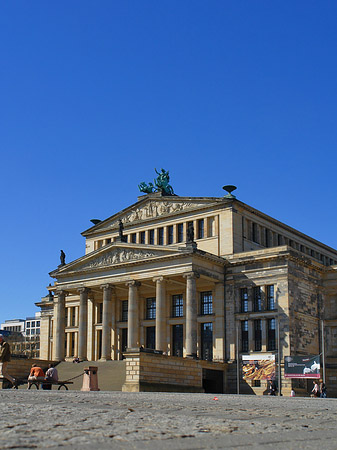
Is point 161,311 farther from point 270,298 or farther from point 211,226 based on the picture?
point 211,226

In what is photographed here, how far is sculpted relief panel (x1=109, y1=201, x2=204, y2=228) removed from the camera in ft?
222

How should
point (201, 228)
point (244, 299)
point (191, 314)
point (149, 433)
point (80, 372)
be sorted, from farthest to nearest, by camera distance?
1. point (201, 228)
2. point (244, 299)
3. point (80, 372)
4. point (191, 314)
5. point (149, 433)

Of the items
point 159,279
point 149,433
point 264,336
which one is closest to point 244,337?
point 264,336

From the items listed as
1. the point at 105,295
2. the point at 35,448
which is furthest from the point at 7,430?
the point at 105,295

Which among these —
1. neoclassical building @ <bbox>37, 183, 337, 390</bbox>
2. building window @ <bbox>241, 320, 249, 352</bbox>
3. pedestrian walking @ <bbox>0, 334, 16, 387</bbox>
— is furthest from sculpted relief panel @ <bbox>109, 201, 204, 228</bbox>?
pedestrian walking @ <bbox>0, 334, 16, 387</bbox>

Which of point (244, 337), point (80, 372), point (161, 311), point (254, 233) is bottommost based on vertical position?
point (80, 372)

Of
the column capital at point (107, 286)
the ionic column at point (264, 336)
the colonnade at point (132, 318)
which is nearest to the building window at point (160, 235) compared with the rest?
the colonnade at point (132, 318)

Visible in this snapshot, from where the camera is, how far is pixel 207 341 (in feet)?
206

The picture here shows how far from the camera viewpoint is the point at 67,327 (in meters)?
77.1

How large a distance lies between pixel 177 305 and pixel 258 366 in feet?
38.0

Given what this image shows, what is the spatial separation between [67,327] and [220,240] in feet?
79.2

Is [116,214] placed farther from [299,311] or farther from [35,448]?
[35,448]

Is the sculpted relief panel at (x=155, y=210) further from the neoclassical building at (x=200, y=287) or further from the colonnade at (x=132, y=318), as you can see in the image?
the colonnade at (x=132, y=318)

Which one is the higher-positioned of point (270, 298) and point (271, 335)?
point (270, 298)
